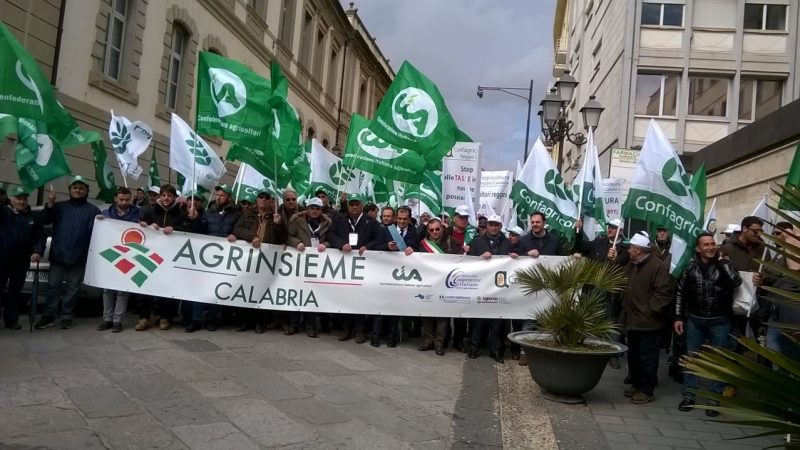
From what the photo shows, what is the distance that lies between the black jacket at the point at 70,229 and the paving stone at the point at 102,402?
286 cm

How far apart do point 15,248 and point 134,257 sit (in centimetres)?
130

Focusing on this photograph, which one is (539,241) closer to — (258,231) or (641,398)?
(641,398)

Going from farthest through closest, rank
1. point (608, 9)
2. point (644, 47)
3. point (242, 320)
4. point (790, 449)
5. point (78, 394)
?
point (608, 9) → point (644, 47) → point (242, 320) → point (78, 394) → point (790, 449)

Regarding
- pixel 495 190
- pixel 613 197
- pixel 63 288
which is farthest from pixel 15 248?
pixel 613 197

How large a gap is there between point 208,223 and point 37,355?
9.28ft

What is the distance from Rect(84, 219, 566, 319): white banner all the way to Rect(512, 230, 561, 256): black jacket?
20cm

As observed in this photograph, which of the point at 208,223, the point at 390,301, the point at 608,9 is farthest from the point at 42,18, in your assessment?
the point at 608,9

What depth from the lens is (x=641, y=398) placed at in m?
6.08

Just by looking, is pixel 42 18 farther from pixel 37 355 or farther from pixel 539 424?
pixel 539 424

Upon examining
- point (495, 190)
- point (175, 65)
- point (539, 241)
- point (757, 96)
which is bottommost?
point (539, 241)

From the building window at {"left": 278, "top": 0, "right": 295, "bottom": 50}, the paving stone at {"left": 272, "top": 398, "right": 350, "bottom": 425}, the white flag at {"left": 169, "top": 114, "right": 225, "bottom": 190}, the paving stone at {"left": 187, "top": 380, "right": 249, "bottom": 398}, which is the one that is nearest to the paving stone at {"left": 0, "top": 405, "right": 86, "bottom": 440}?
the paving stone at {"left": 187, "top": 380, "right": 249, "bottom": 398}

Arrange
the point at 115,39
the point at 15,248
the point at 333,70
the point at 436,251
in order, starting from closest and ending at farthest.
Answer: the point at 15,248, the point at 436,251, the point at 115,39, the point at 333,70

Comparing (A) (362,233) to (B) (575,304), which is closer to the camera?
(B) (575,304)

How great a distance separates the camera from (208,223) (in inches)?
327
